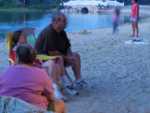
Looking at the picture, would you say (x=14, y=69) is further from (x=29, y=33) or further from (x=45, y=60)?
(x=29, y=33)

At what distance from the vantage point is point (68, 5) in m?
59.5

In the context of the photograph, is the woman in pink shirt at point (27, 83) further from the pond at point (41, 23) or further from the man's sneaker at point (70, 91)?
the pond at point (41, 23)

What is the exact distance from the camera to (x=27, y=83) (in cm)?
480

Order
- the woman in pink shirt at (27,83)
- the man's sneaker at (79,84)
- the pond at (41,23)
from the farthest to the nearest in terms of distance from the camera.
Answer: the pond at (41,23), the man's sneaker at (79,84), the woman in pink shirt at (27,83)

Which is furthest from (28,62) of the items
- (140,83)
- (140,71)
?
(140,71)

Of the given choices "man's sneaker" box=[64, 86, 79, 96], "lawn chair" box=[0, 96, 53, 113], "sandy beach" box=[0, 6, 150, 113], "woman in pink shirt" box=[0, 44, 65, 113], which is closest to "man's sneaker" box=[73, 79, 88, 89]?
"sandy beach" box=[0, 6, 150, 113]

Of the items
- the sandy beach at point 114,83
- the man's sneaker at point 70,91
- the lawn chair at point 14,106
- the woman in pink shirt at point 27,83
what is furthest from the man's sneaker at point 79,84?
the lawn chair at point 14,106

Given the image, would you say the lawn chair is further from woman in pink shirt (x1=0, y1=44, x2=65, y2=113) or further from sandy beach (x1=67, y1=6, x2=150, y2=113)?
sandy beach (x1=67, y1=6, x2=150, y2=113)

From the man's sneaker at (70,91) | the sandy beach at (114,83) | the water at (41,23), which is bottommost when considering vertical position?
the water at (41,23)

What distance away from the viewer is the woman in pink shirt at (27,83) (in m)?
4.78

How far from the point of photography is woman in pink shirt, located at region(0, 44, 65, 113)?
188 inches

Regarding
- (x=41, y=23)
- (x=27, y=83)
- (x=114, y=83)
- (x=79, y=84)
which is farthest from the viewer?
(x=41, y=23)

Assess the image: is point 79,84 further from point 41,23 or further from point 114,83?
point 41,23

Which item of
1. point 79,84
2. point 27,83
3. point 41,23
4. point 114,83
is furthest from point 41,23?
point 27,83
